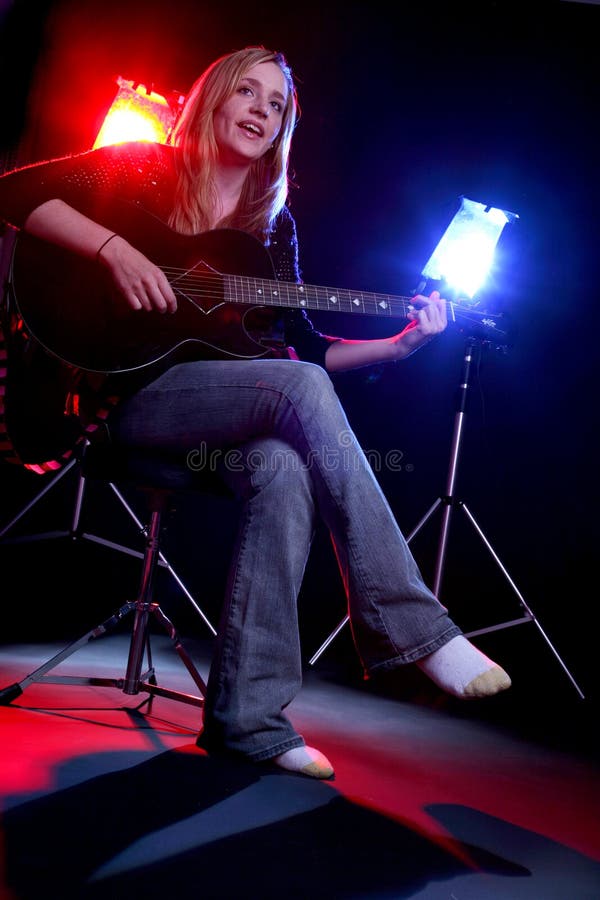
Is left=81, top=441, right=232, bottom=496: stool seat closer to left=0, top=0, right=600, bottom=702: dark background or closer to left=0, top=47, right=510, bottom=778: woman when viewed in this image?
left=0, top=47, right=510, bottom=778: woman

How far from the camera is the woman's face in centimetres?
183

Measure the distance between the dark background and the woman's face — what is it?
4.25 ft

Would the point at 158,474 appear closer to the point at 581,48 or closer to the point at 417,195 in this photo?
the point at 417,195

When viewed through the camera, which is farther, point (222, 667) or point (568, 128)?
point (568, 128)

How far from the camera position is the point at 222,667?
1.24m

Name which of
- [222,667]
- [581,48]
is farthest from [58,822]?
[581,48]

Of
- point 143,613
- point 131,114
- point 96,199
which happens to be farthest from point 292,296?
point 131,114

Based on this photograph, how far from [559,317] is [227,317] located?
1.97 metres

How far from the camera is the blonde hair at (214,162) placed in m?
1.71

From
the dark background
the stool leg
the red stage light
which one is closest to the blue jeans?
the stool leg

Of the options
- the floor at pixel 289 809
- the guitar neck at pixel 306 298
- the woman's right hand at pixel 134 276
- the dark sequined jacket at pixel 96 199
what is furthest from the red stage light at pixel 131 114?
the floor at pixel 289 809

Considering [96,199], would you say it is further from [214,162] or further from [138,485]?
[138,485]

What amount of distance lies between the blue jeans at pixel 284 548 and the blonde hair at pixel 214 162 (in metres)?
0.55

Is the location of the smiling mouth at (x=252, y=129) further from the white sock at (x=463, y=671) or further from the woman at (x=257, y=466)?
the white sock at (x=463, y=671)
